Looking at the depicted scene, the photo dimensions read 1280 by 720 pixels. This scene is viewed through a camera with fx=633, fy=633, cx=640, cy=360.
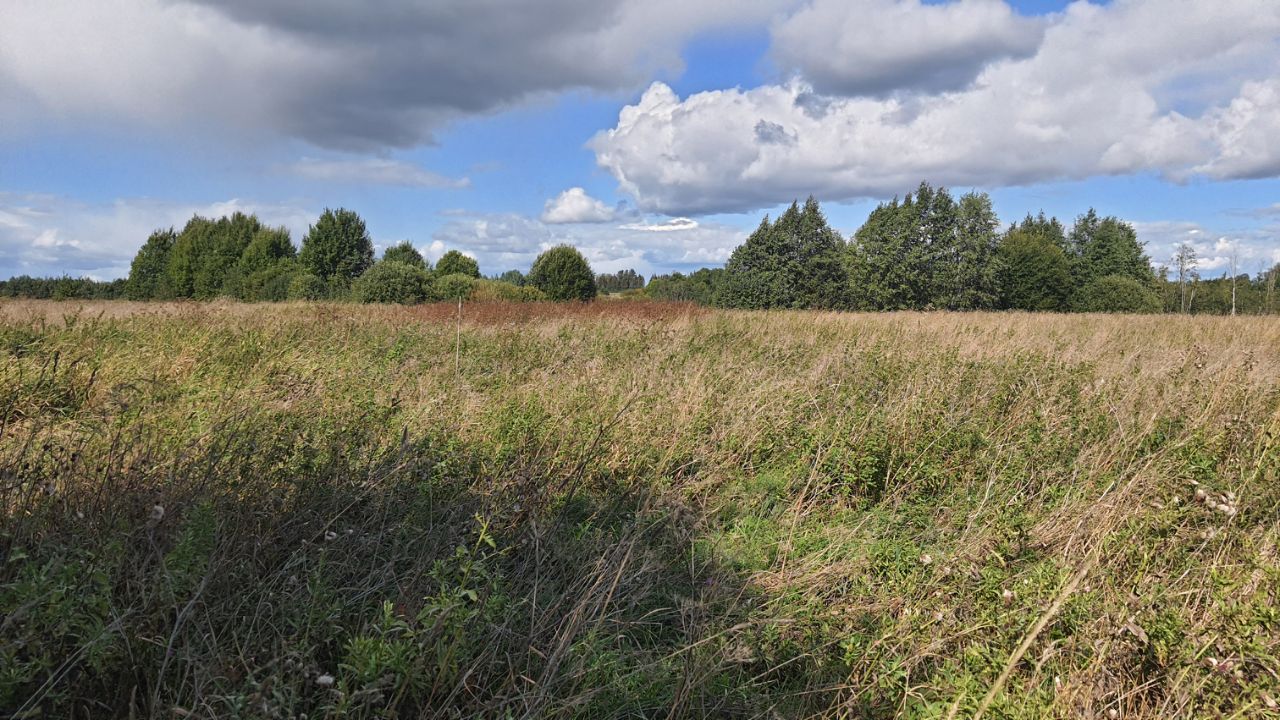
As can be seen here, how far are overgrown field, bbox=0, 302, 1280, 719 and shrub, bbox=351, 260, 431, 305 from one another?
19.4 meters

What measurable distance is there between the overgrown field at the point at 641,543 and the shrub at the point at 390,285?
19.4 m

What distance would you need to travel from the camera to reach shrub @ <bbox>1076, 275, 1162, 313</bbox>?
41438mm

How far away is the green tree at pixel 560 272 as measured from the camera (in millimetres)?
33406

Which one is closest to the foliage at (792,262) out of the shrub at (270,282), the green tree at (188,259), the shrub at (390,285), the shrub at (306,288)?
the shrub at (390,285)

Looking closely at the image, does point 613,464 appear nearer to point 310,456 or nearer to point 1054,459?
point 310,456

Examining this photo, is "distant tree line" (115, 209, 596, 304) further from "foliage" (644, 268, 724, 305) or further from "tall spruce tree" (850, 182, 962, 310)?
"tall spruce tree" (850, 182, 962, 310)

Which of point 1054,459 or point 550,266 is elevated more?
point 550,266

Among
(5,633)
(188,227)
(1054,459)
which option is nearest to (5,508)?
(5,633)

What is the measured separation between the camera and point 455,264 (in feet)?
176

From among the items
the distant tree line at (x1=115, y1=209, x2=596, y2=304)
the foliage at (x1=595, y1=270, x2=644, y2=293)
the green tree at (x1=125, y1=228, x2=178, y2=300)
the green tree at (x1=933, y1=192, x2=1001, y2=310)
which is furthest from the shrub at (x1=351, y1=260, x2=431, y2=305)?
the foliage at (x1=595, y1=270, x2=644, y2=293)

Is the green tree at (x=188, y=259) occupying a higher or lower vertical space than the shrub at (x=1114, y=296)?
higher

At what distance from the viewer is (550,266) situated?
3372 centimetres

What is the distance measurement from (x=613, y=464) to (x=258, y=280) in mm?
41095

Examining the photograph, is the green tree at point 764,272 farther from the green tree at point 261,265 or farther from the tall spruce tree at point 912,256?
the green tree at point 261,265
